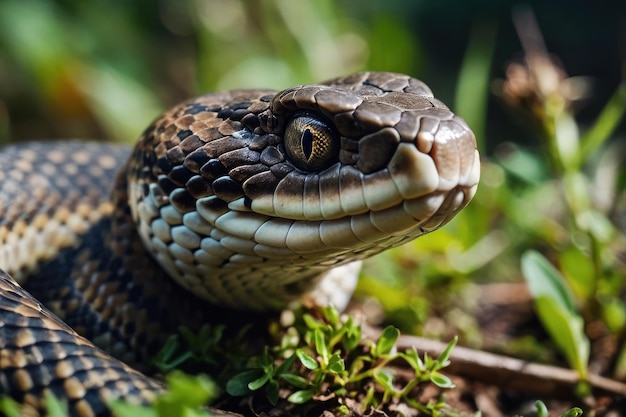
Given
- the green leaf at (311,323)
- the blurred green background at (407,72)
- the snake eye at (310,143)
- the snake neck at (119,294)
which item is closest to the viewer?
the snake eye at (310,143)

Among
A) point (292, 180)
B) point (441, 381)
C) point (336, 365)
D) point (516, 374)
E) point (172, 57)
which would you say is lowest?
point (516, 374)

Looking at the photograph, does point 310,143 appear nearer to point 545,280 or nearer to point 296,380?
point 296,380

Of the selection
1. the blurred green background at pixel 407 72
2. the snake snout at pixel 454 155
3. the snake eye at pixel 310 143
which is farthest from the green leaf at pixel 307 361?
the blurred green background at pixel 407 72

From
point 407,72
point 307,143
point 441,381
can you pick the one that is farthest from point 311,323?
point 407,72

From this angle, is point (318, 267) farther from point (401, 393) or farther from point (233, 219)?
point (401, 393)

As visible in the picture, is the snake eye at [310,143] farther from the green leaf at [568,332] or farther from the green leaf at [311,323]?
the green leaf at [568,332]

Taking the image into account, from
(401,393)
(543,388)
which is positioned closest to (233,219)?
(401,393)
